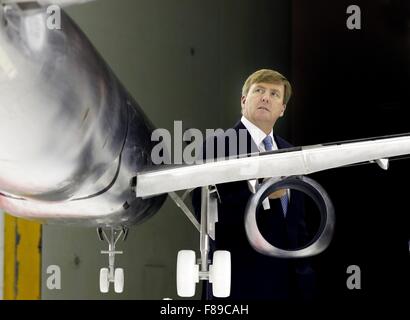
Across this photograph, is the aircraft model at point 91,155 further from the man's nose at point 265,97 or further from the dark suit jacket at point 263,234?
the man's nose at point 265,97

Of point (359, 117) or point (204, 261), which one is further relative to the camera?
point (359, 117)

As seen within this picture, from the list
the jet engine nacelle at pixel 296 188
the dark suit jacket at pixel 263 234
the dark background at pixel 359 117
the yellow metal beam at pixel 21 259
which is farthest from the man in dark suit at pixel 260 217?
the yellow metal beam at pixel 21 259

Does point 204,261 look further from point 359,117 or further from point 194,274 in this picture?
point 359,117

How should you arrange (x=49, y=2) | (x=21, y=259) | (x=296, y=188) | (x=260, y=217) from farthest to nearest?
(x=21, y=259), (x=260, y=217), (x=296, y=188), (x=49, y=2)

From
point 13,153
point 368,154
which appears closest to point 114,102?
point 13,153

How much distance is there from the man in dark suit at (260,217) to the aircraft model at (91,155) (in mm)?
321

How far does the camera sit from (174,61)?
4.25 meters

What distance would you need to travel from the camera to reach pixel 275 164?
6.81 feet

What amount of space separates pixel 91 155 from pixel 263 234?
3.43 ft

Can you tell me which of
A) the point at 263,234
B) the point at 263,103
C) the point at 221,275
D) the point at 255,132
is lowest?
the point at 221,275

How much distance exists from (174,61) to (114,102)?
2.33 meters

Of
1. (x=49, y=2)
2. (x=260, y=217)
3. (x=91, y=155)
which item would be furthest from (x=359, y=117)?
(x=49, y=2)
